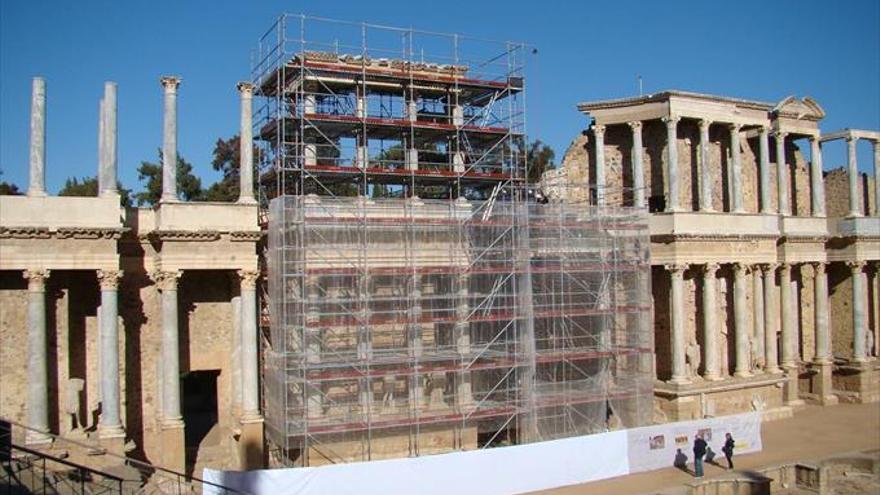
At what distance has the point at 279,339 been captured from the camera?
1928 centimetres

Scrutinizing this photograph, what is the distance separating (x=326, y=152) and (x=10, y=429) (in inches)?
448

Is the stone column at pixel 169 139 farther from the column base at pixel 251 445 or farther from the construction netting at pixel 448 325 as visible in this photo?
the column base at pixel 251 445

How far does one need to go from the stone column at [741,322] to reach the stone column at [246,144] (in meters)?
16.2

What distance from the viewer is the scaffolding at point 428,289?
19422 millimetres

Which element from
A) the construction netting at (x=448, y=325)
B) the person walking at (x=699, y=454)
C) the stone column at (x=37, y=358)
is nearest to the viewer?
the stone column at (x=37, y=358)

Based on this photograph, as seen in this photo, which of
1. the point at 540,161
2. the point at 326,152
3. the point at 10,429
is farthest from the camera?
the point at 540,161

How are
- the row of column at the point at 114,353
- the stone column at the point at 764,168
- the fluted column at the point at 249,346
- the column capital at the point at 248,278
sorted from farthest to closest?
the stone column at the point at 764,168, the column capital at the point at 248,278, the fluted column at the point at 249,346, the row of column at the point at 114,353

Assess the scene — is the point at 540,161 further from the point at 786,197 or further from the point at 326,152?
the point at 326,152

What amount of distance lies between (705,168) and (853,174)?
8.18 meters

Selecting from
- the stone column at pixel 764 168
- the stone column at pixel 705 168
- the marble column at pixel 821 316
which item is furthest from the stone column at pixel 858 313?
the stone column at pixel 705 168

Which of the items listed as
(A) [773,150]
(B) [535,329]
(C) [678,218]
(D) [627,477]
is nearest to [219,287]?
(B) [535,329]

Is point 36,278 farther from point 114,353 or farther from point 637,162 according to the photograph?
point 637,162

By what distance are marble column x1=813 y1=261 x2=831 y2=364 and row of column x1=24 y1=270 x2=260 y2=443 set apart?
21.1 m

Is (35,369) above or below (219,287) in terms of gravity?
below
